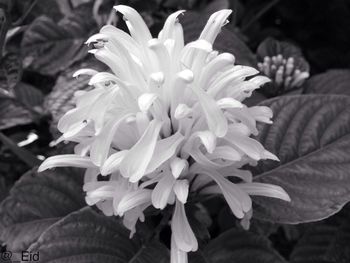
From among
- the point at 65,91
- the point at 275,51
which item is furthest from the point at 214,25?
the point at 275,51

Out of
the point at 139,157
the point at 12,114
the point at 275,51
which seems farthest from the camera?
the point at 275,51

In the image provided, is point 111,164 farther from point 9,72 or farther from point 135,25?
point 9,72

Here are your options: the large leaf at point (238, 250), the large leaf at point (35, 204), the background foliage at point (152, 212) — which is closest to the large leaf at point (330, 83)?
the background foliage at point (152, 212)

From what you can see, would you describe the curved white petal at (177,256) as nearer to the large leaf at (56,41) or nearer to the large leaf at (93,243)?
the large leaf at (93,243)

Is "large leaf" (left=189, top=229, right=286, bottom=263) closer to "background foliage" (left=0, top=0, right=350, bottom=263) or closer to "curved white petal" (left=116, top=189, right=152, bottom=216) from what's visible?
"background foliage" (left=0, top=0, right=350, bottom=263)

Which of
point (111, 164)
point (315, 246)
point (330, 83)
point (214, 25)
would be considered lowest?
point (315, 246)

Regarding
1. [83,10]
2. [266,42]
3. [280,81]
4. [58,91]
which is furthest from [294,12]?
[58,91]
